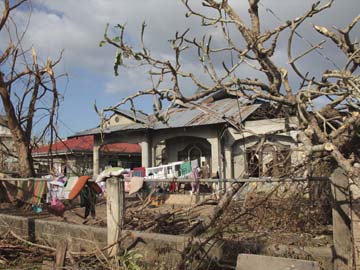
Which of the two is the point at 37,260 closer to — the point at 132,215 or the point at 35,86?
the point at 132,215

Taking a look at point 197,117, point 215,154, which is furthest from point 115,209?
point 197,117

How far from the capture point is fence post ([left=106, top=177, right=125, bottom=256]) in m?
6.26

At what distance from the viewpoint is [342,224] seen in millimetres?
5000

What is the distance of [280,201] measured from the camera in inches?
284

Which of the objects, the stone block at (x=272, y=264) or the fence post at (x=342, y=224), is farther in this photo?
the fence post at (x=342, y=224)

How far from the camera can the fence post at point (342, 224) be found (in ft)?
16.2

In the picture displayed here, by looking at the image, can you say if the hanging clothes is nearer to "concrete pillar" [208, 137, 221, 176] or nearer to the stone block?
"concrete pillar" [208, 137, 221, 176]

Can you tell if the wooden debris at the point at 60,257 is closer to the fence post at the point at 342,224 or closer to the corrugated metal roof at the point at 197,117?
the fence post at the point at 342,224

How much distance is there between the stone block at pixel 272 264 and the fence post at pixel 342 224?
899mm

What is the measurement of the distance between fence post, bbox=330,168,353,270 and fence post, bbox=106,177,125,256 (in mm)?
2993

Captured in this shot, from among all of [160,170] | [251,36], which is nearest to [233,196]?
[251,36]

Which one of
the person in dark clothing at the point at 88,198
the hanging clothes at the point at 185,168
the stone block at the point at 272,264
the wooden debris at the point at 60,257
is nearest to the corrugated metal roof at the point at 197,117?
the hanging clothes at the point at 185,168

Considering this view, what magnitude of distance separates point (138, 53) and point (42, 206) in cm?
680

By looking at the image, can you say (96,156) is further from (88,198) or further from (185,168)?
(88,198)
